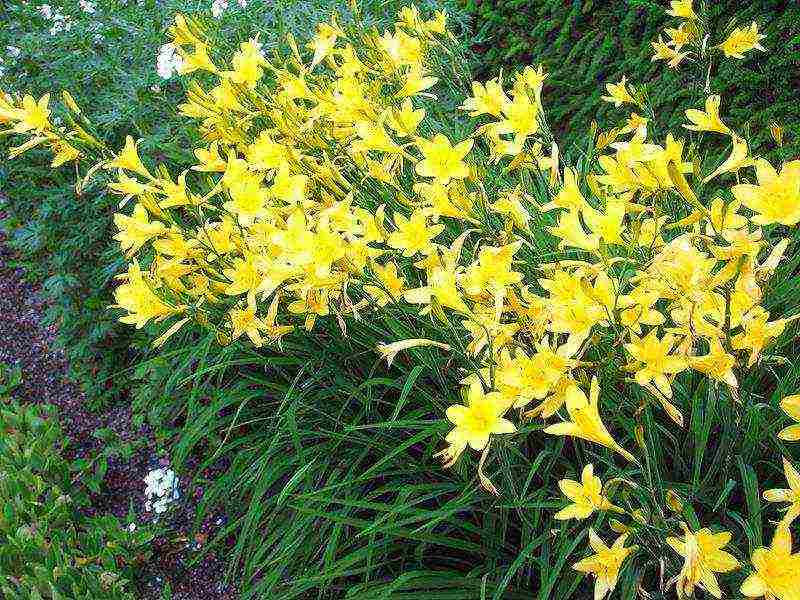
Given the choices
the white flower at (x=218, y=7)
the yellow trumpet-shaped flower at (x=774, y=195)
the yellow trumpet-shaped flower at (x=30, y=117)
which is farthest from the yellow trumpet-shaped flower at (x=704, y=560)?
the white flower at (x=218, y=7)

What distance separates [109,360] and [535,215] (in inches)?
88.2

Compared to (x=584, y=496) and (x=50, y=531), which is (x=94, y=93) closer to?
(x=50, y=531)

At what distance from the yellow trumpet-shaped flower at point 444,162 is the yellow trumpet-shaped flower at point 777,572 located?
0.97 m

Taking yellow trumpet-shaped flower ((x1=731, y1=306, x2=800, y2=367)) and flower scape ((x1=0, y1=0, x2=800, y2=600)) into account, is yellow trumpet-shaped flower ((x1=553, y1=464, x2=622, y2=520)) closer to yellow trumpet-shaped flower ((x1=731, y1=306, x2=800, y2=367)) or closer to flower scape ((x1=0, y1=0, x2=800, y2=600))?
flower scape ((x1=0, y1=0, x2=800, y2=600))

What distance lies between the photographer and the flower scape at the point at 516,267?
4.65ft

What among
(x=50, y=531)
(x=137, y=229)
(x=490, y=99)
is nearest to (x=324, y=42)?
(x=490, y=99)

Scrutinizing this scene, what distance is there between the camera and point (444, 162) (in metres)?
1.81

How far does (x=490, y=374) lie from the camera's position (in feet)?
5.30

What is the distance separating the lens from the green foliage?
2.84m

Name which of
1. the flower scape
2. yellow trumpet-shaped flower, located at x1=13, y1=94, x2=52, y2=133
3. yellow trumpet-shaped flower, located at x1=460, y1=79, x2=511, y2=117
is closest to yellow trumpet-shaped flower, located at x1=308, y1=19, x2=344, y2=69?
the flower scape

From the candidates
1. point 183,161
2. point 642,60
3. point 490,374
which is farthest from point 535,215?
point 183,161

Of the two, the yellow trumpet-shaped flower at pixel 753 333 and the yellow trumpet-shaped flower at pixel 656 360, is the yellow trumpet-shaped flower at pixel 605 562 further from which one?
the yellow trumpet-shaped flower at pixel 753 333

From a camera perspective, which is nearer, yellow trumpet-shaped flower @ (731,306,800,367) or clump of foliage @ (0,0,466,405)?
yellow trumpet-shaped flower @ (731,306,800,367)

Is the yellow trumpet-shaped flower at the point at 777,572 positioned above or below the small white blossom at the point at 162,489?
above
